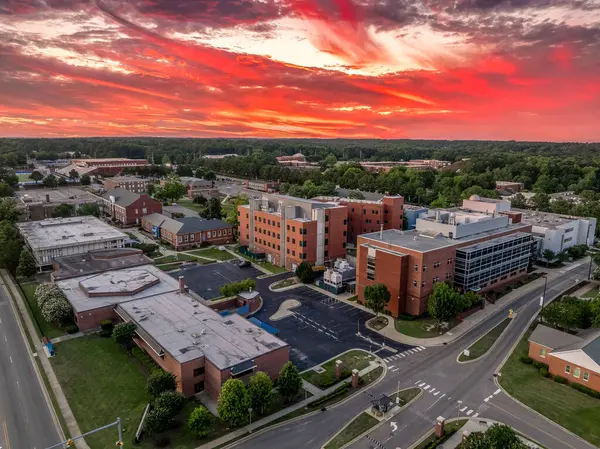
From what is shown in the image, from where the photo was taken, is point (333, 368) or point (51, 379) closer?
point (51, 379)

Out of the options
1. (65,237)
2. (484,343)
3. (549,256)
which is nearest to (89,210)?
(65,237)

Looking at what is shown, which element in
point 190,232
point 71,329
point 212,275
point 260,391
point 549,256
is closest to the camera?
point 260,391

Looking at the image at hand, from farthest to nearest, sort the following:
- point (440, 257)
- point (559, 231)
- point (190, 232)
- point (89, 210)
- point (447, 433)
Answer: point (89, 210)
point (190, 232)
point (559, 231)
point (440, 257)
point (447, 433)

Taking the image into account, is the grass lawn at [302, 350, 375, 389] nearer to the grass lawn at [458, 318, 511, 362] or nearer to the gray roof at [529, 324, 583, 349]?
the grass lawn at [458, 318, 511, 362]

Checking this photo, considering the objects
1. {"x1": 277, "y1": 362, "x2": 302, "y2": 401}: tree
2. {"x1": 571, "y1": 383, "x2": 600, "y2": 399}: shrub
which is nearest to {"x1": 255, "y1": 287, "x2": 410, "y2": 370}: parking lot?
{"x1": 277, "y1": 362, "x2": 302, "y2": 401}: tree

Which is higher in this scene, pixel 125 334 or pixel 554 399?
pixel 125 334

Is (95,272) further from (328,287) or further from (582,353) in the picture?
(582,353)

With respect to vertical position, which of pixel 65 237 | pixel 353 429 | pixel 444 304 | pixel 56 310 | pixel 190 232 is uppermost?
pixel 65 237

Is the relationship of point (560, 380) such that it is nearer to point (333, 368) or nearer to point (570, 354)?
point (570, 354)
